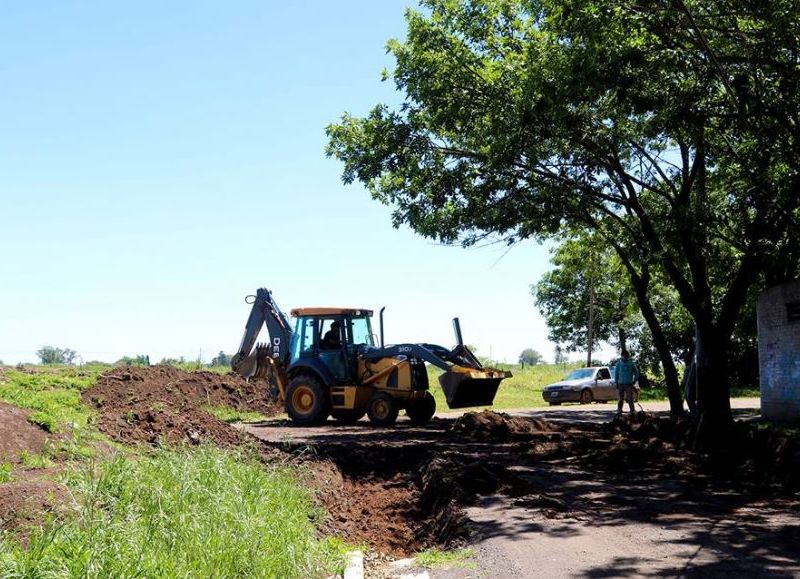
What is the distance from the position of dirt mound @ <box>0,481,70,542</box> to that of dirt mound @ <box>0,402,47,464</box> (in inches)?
88.5

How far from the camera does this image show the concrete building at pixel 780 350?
68.8 feet

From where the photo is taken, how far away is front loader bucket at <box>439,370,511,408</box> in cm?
2167

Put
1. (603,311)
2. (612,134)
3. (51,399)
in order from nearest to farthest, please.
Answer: (51,399)
(612,134)
(603,311)

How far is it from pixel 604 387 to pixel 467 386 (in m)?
17.5

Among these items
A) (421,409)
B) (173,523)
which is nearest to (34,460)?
(173,523)

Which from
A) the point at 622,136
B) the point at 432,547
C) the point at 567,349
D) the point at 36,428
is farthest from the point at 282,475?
the point at 567,349

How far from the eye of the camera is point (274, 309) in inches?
1022

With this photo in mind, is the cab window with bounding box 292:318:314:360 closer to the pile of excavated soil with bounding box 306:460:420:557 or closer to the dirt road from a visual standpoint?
the dirt road

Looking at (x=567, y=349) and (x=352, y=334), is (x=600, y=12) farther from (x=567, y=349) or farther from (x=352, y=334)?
(x=567, y=349)

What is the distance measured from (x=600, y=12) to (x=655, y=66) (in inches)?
78.7

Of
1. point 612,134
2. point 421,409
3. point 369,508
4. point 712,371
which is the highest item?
point 612,134

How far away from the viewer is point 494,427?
65.7 feet

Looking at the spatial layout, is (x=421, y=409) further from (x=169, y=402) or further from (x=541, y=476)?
(x=541, y=476)

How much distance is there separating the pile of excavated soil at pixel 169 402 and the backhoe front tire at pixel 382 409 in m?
4.49
